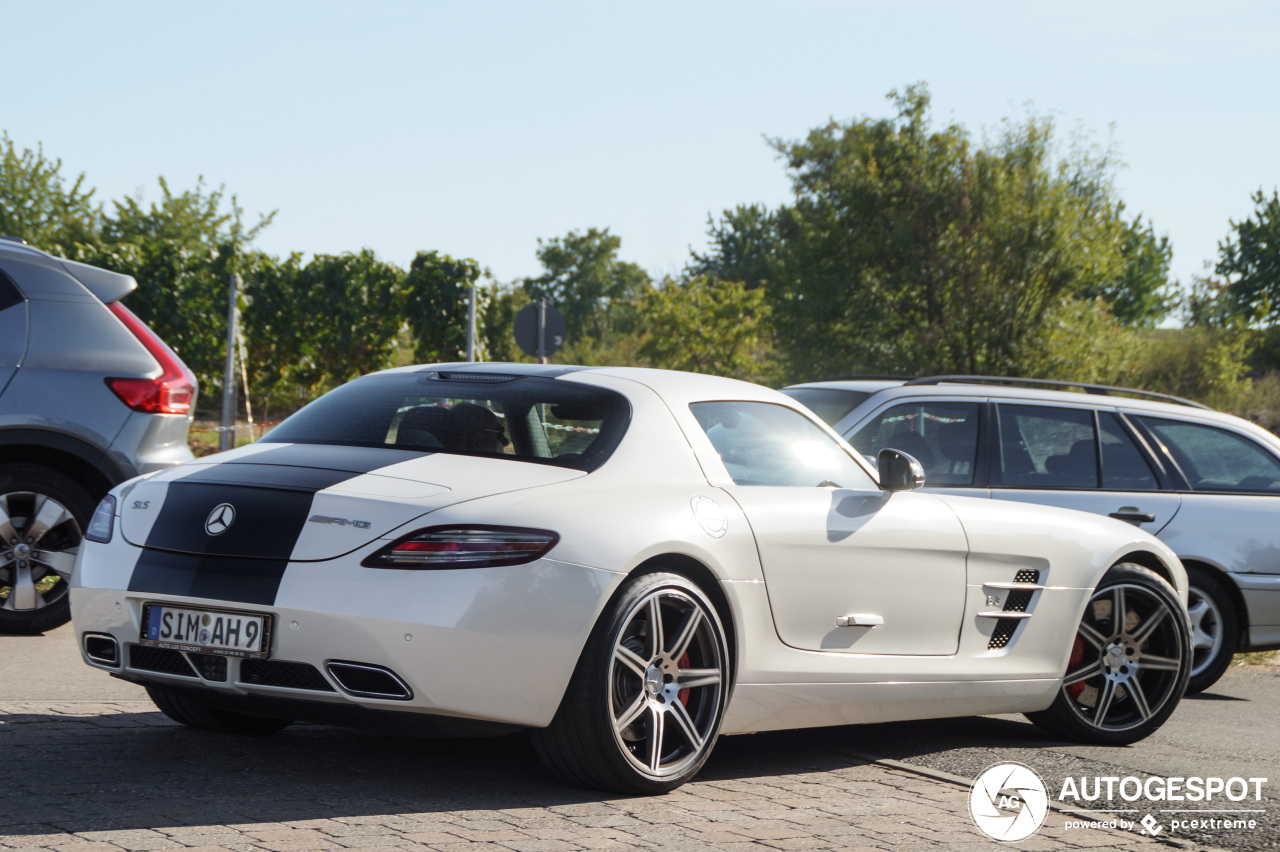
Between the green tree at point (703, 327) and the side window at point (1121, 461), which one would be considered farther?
the green tree at point (703, 327)

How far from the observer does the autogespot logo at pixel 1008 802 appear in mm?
4426

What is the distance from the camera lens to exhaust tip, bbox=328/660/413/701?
13.2ft

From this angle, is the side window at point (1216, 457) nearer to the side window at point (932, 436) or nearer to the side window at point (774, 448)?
the side window at point (932, 436)

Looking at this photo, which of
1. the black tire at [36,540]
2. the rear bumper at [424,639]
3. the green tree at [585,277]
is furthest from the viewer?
the green tree at [585,277]

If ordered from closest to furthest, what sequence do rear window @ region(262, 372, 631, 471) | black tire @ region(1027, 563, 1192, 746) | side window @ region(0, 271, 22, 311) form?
rear window @ region(262, 372, 631, 471) < black tire @ region(1027, 563, 1192, 746) < side window @ region(0, 271, 22, 311)

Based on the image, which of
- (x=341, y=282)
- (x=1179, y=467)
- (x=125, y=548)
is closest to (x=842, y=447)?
(x=125, y=548)

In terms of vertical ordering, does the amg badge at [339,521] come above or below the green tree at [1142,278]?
below

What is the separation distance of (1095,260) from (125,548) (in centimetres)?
3571

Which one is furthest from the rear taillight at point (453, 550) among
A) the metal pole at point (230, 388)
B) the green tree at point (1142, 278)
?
the green tree at point (1142, 278)

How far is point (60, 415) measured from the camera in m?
7.51

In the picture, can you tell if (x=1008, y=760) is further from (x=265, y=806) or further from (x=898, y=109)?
(x=898, y=109)

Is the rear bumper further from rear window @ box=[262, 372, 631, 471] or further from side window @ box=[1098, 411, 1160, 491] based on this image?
side window @ box=[1098, 411, 1160, 491]

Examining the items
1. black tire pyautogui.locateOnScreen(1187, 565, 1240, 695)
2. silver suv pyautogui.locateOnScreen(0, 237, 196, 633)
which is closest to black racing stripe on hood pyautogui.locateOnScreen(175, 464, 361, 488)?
silver suv pyautogui.locateOnScreen(0, 237, 196, 633)

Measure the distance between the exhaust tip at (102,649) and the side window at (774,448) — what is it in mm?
2088
